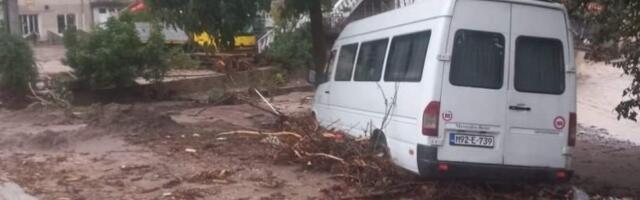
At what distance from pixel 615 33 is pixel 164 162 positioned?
5754mm

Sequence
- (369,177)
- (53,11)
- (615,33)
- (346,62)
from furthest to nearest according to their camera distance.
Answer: (53,11) → (346,62) → (615,33) → (369,177)

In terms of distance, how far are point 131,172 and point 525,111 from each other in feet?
15.2

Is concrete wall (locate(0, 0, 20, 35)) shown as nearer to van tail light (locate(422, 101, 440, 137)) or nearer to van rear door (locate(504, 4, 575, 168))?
van tail light (locate(422, 101, 440, 137))

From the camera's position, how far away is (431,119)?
760 centimetres

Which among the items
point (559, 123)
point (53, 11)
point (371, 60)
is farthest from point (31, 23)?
point (559, 123)

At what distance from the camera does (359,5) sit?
29219 mm

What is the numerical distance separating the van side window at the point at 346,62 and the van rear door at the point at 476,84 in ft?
9.02

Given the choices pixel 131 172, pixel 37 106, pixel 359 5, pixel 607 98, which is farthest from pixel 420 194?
pixel 359 5

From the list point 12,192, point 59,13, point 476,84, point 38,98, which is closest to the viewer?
point 476,84

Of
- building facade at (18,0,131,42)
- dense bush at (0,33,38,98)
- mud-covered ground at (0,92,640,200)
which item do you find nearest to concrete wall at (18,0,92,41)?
building facade at (18,0,131,42)

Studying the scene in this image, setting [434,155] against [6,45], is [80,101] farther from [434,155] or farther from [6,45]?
[434,155]

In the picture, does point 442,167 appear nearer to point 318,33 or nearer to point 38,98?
point 318,33

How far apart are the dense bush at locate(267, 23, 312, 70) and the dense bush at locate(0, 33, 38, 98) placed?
9.05 meters

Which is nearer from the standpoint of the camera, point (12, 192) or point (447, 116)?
point (447, 116)
